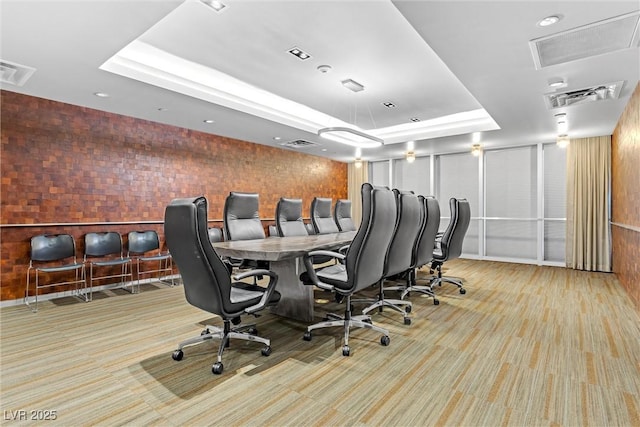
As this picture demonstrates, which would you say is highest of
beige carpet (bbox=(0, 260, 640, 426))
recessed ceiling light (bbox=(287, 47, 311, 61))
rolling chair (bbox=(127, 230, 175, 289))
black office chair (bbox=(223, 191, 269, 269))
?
recessed ceiling light (bbox=(287, 47, 311, 61))

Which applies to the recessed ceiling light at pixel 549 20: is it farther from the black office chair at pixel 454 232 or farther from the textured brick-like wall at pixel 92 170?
the textured brick-like wall at pixel 92 170

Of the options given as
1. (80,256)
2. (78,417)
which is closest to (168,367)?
(78,417)

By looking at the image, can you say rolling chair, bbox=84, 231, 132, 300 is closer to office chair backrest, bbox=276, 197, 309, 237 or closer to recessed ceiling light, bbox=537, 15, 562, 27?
office chair backrest, bbox=276, 197, 309, 237

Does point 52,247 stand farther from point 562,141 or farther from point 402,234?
point 562,141

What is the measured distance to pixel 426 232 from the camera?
3.90 m

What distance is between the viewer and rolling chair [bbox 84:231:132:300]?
4531mm

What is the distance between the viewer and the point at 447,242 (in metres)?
4.34

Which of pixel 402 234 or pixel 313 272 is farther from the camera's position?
pixel 402 234

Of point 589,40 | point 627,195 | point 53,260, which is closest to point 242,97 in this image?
point 53,260

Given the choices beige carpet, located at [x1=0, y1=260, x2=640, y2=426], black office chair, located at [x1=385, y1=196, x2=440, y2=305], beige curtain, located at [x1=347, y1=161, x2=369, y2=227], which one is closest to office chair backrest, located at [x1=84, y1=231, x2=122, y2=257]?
beige carpet, located at [x1=0, y1=260, x2=640, y2=426]

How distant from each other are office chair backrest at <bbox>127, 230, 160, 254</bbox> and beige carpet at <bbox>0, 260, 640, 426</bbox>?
4.17 ft

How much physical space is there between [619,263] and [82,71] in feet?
25.6

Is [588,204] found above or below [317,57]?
below

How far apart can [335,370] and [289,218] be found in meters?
2.69
